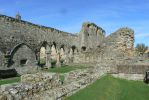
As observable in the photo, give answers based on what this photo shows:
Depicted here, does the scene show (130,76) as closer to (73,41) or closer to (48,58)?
(48,58)

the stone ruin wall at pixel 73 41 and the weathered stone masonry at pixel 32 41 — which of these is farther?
the weathered stone masonry at pixel 32 41

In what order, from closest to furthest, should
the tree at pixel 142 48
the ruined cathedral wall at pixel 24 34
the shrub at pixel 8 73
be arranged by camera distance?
1. the shrub at pixel 8 73
2. the ruined cathedral wall at pixel 24 34
3. the tree at pixel 142 48

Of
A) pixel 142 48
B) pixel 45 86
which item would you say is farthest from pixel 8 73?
pixel 142 48

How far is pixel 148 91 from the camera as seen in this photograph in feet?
37.7

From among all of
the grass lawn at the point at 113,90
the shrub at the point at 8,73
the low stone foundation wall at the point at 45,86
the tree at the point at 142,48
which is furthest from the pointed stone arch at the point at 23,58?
the tree at the point at 142,48

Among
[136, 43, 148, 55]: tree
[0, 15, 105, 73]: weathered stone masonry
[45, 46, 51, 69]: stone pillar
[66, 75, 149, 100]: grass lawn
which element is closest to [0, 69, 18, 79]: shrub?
[0, 15, 105, 73]: weathered stone masonry

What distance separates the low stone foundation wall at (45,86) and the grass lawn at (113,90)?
29 centimetres

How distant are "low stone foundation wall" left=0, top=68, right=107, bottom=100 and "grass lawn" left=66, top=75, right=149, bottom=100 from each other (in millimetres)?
287

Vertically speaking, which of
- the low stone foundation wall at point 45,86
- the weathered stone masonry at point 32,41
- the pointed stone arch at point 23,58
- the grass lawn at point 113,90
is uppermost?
the weathered stone masonry at point 32,41

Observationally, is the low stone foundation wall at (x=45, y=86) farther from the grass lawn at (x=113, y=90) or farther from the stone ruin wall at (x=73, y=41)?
the stone ruin wall at (x=73, y=41)

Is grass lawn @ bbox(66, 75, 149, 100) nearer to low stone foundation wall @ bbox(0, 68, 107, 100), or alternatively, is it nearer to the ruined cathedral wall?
low stone foundation wall @ bbox(0, 68, 107, 100)

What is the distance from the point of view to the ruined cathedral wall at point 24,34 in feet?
76.8

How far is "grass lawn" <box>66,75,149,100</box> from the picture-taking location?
9906mm

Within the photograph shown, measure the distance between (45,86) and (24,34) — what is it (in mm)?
17227
